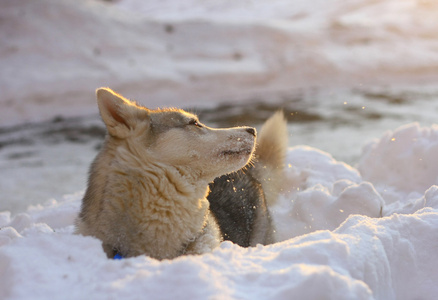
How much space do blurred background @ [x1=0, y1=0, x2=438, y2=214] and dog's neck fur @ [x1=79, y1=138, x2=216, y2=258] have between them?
10.5 feet

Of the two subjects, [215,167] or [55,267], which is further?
[215,167]

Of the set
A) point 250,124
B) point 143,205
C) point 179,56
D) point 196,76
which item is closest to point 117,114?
point 143,205

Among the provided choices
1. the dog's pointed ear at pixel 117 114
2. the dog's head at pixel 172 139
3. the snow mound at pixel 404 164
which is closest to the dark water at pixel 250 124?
the snow mound at pixel 404 164

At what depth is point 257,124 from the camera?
747 cm

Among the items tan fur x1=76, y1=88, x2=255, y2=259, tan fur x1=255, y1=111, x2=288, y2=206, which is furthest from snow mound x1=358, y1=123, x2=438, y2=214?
tan fur x1=76, y1=88, x2=255, y2=259

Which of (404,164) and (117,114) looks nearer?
(117,114)

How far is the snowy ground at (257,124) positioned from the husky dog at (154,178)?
8.8 inches

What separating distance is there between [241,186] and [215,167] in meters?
1.06

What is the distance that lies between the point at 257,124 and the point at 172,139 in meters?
5.18

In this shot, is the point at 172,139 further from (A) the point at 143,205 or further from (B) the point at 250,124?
(B) the point at 250,124

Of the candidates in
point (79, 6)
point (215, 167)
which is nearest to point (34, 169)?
point (215, 167)

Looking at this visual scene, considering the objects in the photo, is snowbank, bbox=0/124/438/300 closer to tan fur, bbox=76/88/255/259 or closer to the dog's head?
tan fur, bbox=76/88/255/259

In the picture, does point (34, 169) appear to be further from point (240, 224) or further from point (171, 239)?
point (171, 239)

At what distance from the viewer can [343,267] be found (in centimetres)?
168
